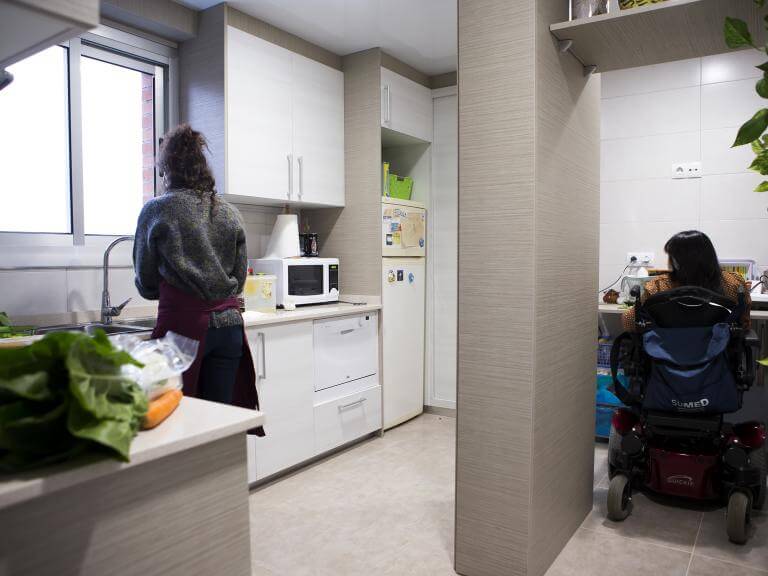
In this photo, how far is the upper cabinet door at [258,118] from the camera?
303cm

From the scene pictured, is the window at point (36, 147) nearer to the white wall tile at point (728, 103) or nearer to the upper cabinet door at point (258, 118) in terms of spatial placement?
the upper cabinet door at point (258, 118)

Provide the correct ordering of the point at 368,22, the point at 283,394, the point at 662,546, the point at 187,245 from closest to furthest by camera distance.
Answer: the point at 187,245 → the point at 662,546 → the point at 283,394 → the point at 368,22

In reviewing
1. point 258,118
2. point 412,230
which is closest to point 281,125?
point 258,118

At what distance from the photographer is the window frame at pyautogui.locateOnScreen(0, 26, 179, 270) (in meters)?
2.59

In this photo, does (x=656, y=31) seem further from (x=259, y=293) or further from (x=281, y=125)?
(x=259, y=293)

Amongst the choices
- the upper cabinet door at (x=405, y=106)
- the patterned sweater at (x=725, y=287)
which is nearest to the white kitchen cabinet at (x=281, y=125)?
the upper cabinet door at (x=405, y=106)

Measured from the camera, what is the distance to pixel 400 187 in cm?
406

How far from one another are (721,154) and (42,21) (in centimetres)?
364

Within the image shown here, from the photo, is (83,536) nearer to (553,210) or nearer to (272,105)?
(553,210)

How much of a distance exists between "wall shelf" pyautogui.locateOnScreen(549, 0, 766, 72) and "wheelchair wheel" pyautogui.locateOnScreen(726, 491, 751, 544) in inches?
65.8

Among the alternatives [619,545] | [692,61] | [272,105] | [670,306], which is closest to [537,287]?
[670,306]

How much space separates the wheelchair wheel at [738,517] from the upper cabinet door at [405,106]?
2683 mm

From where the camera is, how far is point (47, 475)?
2.57 feet

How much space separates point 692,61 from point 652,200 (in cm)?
84
